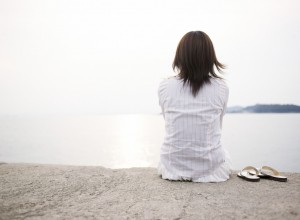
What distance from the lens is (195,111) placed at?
301cm

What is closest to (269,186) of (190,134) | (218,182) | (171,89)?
(218,182)

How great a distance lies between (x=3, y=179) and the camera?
11.2 feet

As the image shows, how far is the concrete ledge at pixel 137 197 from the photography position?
220 centimetres

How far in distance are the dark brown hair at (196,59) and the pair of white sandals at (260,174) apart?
4.19 ft

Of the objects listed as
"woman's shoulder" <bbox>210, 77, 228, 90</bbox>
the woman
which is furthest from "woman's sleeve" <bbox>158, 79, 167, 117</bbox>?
"woman's shoulder" <bbox>210, 77, 228, 90</bbox>

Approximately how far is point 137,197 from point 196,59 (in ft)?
5.48

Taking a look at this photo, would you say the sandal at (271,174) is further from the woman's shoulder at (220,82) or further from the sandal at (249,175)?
the woman's shoulder at (220,82)

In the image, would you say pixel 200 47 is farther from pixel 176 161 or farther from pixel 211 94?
pixel 176 161

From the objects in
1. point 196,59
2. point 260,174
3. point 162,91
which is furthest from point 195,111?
point 260,174

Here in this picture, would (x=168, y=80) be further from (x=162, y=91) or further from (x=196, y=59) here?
(x=196, y=59)

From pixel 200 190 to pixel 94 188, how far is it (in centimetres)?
123

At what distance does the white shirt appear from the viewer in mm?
3021

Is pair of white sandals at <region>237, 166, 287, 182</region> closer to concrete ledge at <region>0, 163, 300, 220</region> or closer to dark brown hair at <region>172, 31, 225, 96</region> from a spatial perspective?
concrete ledge at <region>0, 163, 300, 220</region>

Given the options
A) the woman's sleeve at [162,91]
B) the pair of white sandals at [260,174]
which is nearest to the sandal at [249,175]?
the pair of white sandals at [260,174]
